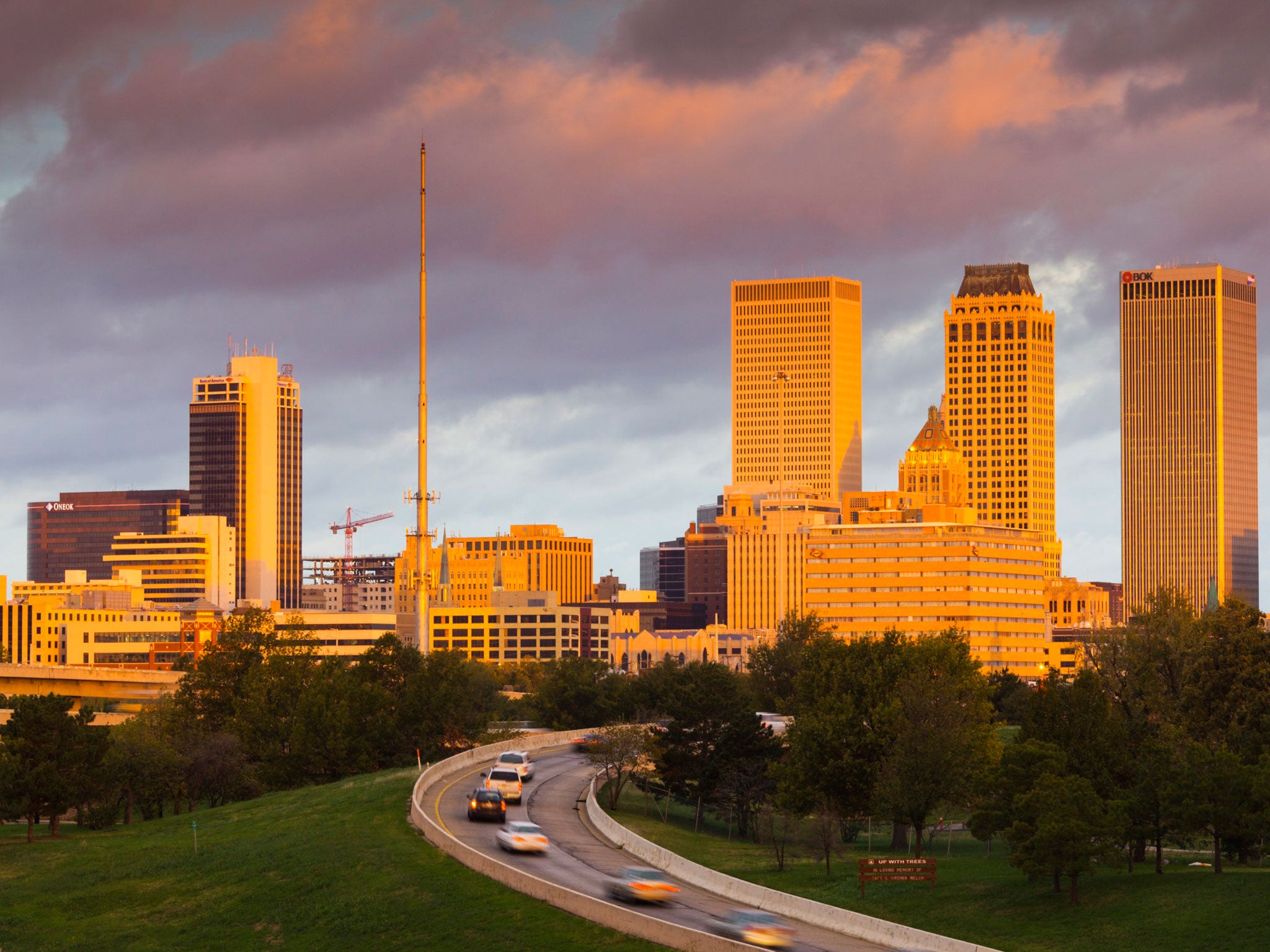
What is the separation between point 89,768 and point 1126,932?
70463mm

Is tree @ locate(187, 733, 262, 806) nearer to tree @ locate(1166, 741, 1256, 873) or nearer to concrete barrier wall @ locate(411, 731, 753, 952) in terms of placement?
concrete barrier wall @ locate(411, 731, 753, 952)

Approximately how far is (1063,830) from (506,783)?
43.5m

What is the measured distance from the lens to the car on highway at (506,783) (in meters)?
112

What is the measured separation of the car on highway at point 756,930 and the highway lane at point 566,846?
76 cm

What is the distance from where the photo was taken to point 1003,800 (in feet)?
294

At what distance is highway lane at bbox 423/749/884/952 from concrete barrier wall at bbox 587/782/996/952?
510 millimetres

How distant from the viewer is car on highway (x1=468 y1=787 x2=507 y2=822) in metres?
104

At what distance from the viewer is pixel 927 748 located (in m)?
105

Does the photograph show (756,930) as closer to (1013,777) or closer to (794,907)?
(794,907)

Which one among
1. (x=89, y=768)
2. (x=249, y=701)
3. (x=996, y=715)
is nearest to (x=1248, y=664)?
(x=996, y=715)

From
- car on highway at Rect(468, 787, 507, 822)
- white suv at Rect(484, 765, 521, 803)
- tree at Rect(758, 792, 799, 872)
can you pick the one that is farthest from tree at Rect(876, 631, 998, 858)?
white suv at Rect(484, 765, 521, 803)

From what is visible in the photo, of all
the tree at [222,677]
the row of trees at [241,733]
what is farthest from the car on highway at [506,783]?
the tree at [222,677]

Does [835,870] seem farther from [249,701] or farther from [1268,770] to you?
[249,701]

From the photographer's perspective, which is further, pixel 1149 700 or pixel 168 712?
pixel 168 712
